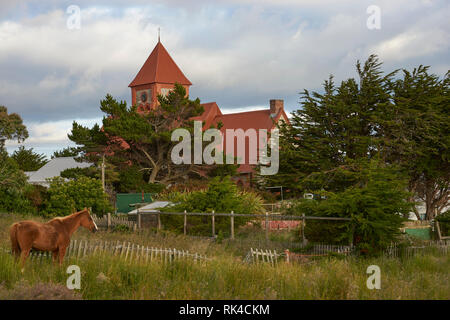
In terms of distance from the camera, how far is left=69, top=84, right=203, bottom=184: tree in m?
41.8

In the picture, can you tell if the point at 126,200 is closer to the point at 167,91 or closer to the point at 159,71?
the point at 167,91

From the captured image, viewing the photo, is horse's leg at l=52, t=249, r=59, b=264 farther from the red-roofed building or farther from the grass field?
the red-roofed building

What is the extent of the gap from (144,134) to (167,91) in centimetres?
2512

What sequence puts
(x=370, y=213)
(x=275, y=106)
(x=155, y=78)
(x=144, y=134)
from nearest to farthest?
(x=370, y=213) < (x=144, y=134) < (x=275, y=106) < (x=155, y=78)

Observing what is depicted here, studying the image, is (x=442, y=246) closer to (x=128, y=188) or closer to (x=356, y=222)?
(x=356, y=222)

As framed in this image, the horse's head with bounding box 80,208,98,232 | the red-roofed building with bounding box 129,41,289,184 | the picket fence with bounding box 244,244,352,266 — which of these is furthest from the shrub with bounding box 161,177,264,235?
the red-roofed building with bounding box 129,41,289,184

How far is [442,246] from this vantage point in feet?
58.5

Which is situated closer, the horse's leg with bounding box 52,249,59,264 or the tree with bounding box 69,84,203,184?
the horse's leg with bounding box 52,249,59,264

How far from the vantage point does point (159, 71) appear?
6688 centimetres

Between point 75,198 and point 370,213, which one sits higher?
point 75,198

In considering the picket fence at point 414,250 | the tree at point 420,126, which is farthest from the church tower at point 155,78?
the picket fence at point 414,250

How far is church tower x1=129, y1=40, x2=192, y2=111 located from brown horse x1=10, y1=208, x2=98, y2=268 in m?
54.1

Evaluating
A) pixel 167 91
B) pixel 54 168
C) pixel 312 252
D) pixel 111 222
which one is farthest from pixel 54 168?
pixel 312 252
